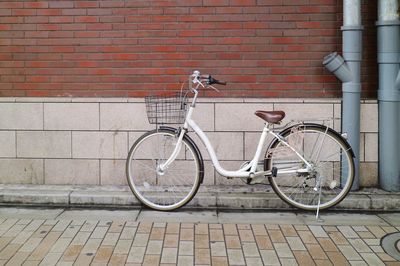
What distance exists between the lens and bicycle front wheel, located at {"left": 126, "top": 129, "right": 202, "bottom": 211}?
6063 millimetres

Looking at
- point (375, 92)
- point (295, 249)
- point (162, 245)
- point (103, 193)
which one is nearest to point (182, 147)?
point (103, 193)

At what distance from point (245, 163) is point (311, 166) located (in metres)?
0.72

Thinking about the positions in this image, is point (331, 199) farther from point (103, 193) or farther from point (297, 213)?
point (103, 193)

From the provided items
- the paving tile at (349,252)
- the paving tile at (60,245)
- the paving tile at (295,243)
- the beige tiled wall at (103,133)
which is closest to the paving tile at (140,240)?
the paving tile at (60,245)

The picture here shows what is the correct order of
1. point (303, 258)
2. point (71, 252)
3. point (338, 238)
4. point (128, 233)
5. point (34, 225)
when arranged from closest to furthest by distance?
point (303, 258) < point (71, 252) < point (338, 238) < point (128, 233) < point (34, 225)

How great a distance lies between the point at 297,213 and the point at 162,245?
1.71 metres

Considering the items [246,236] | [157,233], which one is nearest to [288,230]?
[246,236]

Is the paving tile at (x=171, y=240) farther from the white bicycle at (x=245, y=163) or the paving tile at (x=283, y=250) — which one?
the paving tile at (x=283, y=250)

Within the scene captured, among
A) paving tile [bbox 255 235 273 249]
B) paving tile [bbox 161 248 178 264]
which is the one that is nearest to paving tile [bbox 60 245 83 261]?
paving tile [bbox 161 248 178 264]

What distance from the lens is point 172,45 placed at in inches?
256

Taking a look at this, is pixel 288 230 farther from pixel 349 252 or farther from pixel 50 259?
pixel 50 259

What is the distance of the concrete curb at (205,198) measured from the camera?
6.13 metres

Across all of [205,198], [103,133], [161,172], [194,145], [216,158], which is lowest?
[205,198]

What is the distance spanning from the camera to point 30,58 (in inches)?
261
